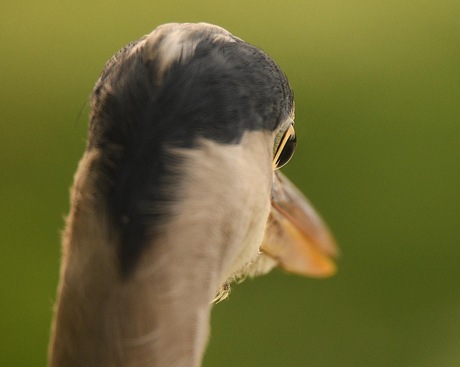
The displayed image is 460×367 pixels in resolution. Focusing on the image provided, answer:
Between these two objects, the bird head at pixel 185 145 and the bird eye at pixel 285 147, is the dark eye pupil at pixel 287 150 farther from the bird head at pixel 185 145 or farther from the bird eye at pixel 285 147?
the bird head at pixel 185 145

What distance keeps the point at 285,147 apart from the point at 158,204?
278 millimetres

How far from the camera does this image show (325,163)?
231cm

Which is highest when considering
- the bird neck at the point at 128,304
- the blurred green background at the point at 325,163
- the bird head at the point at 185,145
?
the bird head at the point at 185,145

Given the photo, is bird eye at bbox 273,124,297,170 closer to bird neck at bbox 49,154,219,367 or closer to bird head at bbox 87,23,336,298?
bird head at bbox 87,23,336,298

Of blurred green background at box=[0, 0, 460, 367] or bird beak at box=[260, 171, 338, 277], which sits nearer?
bird beak at box=[260, 171, 338, 277]

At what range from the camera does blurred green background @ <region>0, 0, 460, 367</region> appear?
6.87 ft

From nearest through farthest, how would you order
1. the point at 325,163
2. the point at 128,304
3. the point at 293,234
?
1. the point at 128,304
2. the point at 293,234
3. the point at 325,163

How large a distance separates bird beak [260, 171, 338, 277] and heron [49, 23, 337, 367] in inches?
12.8

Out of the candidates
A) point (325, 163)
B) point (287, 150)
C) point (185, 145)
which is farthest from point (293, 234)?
point (325, 163)

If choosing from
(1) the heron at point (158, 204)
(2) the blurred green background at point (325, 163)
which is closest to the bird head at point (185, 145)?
(1) the heron at point (158, 204)

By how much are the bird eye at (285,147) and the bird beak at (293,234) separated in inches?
4.1

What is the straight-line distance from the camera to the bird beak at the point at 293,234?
103 cm

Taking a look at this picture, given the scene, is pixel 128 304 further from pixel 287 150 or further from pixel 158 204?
pixel 287 150

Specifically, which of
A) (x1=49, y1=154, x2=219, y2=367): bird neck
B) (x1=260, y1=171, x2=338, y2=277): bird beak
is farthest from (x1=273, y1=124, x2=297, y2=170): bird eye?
(x1=49, y1=154, x2=219, y2=367): bird neck
